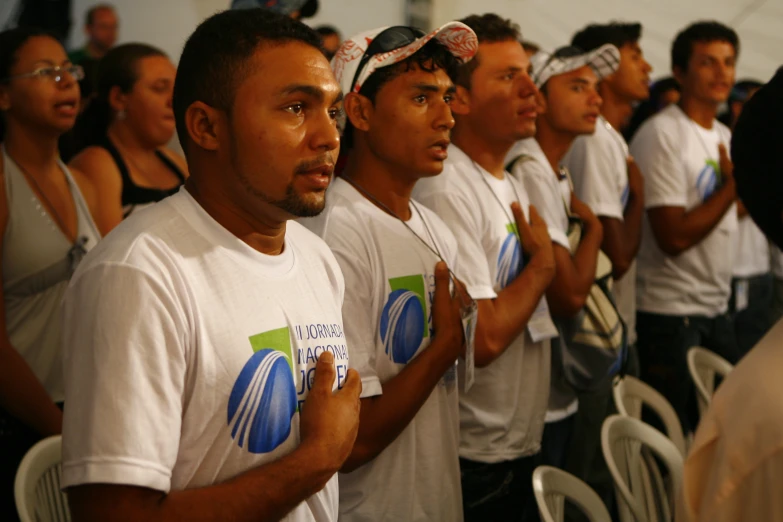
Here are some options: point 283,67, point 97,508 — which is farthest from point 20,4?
point 97,508

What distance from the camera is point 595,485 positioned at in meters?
2.90

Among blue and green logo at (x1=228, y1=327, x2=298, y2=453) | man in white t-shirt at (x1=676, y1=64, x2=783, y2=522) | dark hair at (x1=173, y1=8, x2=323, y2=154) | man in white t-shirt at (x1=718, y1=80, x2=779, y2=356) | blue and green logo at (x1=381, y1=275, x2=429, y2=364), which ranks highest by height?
dark hair at (x1=173, y1=8, x2=323, y2=154)

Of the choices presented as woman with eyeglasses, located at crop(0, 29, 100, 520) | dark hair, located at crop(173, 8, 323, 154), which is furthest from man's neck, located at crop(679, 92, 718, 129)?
dark hair, located at crop(173, 8, 323, 154)

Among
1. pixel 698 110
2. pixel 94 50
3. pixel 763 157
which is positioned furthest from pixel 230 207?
pixel 94 50

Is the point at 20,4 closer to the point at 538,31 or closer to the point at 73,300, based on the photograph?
the point at 538,31

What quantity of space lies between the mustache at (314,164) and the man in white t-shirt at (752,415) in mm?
615

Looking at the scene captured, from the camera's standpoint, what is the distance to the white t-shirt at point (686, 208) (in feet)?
11.6

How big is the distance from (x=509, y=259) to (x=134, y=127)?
4.60ft

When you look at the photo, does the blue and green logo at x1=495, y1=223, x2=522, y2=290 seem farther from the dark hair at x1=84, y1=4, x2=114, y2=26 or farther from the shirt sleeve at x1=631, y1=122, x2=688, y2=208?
the dark hair at x1=84, y1=4, x2=114, y2=26

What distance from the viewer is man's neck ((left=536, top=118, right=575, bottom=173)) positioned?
2938mm

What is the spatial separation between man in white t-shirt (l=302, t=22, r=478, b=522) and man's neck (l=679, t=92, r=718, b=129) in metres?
2.01

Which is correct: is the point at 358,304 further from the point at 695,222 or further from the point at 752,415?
the point at 695,222

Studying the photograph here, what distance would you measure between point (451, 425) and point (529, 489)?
0.55 meters

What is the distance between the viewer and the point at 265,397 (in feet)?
4.01
